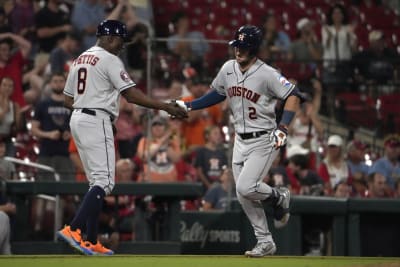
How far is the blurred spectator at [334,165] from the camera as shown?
14359mm

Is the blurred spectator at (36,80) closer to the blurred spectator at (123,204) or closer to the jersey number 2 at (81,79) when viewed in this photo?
the blurred spectator at (123,204)

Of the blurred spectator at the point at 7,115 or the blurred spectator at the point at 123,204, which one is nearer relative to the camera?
the blurred spectator at the point at 123,204

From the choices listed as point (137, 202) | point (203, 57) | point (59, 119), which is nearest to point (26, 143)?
point (59, 119)

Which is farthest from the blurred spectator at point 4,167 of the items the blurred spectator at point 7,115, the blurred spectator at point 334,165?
the blurred spectator at point 334,165

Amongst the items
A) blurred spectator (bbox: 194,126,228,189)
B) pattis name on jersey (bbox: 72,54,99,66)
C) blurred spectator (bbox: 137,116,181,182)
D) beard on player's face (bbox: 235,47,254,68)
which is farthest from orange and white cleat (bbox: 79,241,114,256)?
blurred spectator (bbox: 194,126,228,189)

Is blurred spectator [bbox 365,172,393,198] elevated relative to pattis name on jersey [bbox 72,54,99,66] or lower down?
lower down

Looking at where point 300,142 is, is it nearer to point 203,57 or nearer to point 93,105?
point 203,57

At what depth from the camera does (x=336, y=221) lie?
12172mm

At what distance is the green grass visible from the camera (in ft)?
28.6

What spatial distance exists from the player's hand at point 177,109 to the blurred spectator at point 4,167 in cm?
278

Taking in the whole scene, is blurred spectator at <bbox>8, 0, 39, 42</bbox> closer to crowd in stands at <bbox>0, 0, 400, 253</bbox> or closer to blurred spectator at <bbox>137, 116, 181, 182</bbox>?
crowd in stands at <bbox>0, 0, 400, 253</bbox>

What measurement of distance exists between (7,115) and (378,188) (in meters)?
4.41

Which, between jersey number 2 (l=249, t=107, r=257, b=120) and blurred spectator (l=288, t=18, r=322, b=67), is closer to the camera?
jersey number 2 (l=249, t=107, r=257, b=120)

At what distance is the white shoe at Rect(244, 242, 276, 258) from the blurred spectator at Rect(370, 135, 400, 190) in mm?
4187
